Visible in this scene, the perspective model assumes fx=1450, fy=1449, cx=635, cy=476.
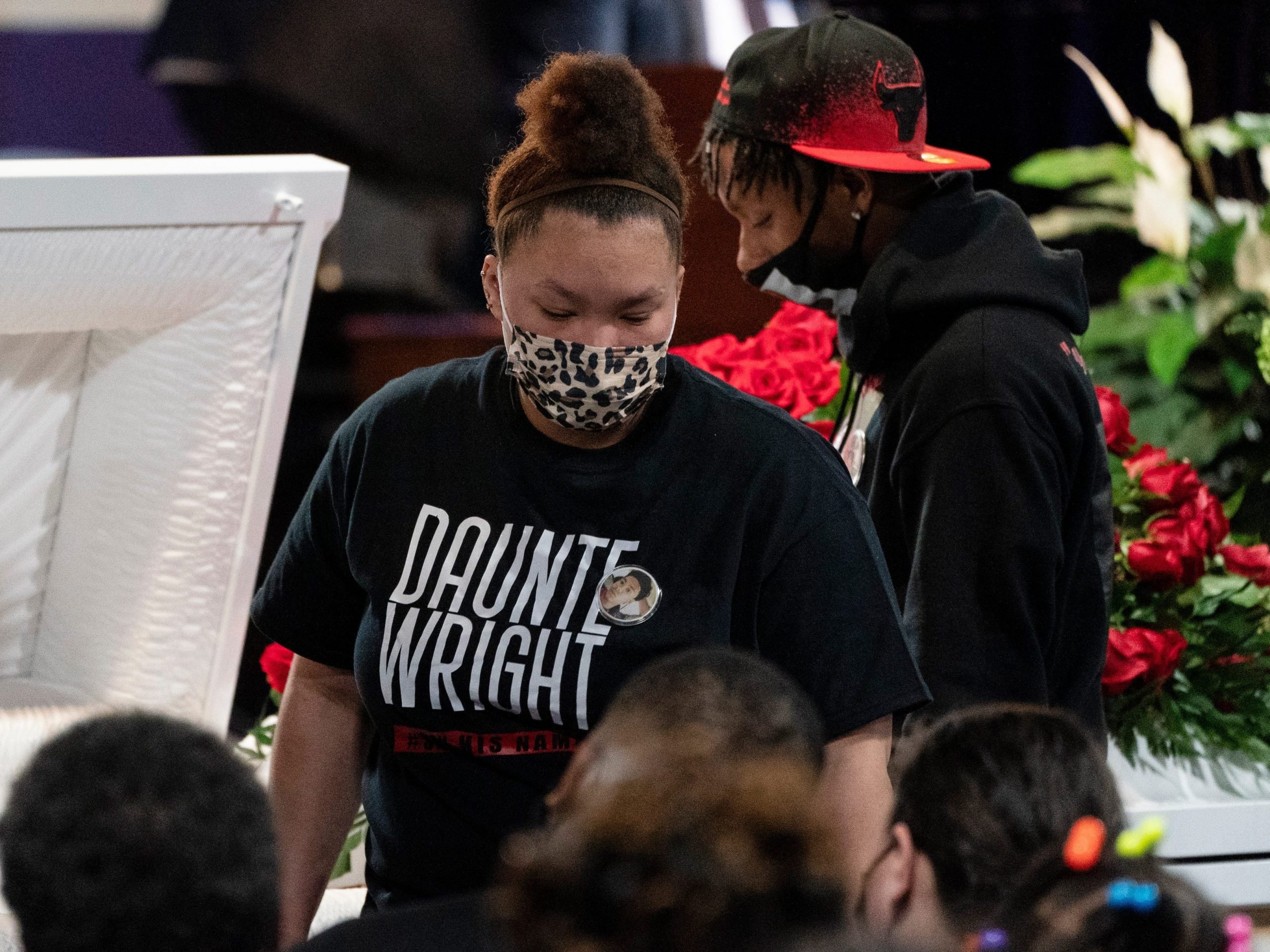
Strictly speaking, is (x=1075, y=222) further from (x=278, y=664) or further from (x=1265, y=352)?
(x=278, y=664)

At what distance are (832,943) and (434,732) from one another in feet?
2.17

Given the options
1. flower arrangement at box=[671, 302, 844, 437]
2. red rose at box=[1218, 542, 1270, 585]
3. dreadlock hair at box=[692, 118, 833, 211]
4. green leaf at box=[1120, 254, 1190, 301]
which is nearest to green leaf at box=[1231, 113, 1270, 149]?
green leaf at box=[1120, 254, 1190, 301]

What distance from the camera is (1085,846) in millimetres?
860

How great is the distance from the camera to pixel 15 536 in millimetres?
1600

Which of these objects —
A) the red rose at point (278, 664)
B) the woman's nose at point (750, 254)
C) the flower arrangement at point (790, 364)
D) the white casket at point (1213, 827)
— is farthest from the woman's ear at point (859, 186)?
the red rose at point (278, 664)

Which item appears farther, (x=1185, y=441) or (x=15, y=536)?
(x=1185, y=441)

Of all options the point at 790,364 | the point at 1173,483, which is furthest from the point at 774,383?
the point at 1173,483

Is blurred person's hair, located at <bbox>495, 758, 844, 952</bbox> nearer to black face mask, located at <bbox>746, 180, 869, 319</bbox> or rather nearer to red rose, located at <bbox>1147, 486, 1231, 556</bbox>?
black face mask, located at <bbox>746, 180, 869, 319</bbox>

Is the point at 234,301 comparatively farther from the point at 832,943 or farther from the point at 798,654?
the point at 832,943

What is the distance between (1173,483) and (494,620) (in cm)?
113

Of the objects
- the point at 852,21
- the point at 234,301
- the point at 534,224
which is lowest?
the point at 234,301

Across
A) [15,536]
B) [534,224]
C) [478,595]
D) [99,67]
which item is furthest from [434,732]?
[99,67]

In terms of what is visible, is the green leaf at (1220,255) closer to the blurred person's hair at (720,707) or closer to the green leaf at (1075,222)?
the green leaf at (1075,222)

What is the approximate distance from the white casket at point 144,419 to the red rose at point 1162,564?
1122 millimetres
